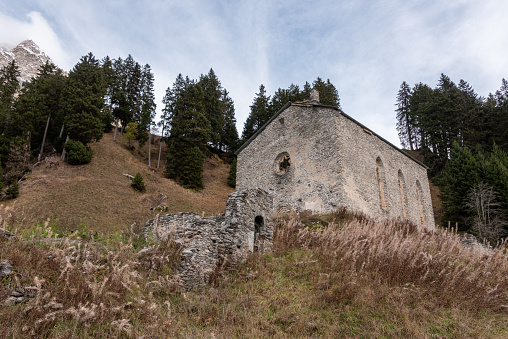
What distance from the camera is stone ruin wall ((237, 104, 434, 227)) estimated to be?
15.4m

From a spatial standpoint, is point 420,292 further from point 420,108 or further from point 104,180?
point 420,108

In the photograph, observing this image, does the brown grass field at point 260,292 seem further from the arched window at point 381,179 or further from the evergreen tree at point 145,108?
the evergreen tree at point 145,108

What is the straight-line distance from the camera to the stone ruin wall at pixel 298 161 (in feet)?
50.6

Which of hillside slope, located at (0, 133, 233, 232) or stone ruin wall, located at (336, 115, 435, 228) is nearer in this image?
stone ruin wall, located at (336, 115, 435, 228)

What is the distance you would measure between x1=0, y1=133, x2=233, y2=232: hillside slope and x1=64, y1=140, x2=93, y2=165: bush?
0.67m

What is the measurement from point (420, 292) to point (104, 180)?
25.5 metres

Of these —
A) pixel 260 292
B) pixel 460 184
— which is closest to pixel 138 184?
pixel 260 292

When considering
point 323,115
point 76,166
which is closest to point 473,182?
point 323,115

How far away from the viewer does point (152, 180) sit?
2941 centimetres

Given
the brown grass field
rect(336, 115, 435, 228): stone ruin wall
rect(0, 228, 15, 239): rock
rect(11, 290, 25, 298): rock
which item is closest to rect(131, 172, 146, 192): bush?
rect(336, 115, 435, 228): stone ruin wall

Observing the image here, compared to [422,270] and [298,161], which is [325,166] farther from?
[422,270]

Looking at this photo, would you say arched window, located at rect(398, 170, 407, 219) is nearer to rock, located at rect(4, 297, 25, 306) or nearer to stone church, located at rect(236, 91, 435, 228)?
stone church, located at rect(236, 91, 435, 228)

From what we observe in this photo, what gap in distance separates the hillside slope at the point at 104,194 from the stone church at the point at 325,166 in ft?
15.6

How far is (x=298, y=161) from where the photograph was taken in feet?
55.9
